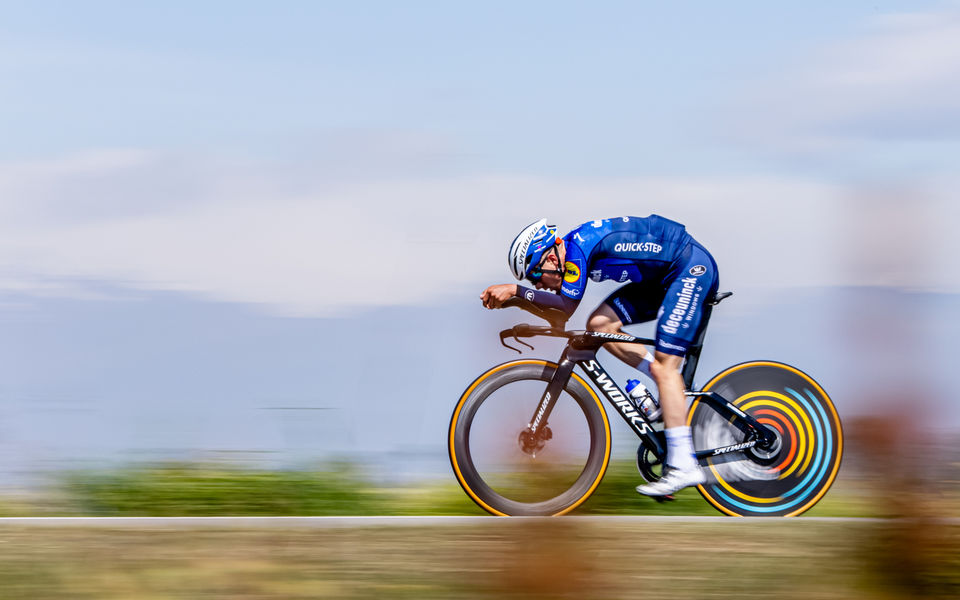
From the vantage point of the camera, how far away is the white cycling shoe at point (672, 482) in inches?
274

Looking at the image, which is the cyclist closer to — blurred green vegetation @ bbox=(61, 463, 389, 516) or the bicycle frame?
the bicycle frame

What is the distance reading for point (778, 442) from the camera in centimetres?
732

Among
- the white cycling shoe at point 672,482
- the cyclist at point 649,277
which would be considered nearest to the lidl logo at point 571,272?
the cyclist at point 649,277

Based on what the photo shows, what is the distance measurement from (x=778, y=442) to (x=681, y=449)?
0.75m

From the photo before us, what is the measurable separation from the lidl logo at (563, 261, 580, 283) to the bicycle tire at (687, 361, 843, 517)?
4.01 ft

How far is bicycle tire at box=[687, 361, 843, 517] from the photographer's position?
7293 mm

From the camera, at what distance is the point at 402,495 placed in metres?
7.66

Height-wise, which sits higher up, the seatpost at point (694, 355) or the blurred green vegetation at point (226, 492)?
the seatpost at point (694, 355)

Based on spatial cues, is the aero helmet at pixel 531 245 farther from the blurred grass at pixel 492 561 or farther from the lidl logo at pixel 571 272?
the blurred grass at pixel 492 561

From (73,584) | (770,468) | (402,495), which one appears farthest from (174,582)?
(770,468)

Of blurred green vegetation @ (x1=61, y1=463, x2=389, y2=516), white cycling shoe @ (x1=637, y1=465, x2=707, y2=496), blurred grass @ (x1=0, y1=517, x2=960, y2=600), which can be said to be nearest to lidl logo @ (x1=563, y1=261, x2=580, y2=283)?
white cycling shoe @ (x1=637, y1=465, x2=707, y2=496)

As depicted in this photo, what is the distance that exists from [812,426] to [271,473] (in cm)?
368

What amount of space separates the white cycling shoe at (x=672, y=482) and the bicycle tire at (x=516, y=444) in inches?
13.1

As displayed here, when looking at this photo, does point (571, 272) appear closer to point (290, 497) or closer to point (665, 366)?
point (665, 366)
